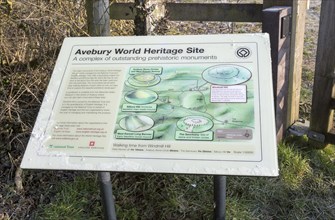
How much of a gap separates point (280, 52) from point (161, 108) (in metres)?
1.36

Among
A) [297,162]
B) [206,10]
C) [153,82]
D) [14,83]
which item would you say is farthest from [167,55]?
[14,83]

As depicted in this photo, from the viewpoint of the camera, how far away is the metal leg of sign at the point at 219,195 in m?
2.32

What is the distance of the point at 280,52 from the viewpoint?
3.09m

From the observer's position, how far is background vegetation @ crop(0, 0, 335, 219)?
3.03 meters

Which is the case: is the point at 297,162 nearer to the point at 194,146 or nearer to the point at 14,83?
the point at 194,146

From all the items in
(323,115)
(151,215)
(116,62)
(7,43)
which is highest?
(116,62)

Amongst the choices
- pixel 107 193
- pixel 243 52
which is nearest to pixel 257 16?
pixel 243 52

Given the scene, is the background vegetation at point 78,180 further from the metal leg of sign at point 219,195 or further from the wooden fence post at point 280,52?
the metal leg of sign at point 219,195

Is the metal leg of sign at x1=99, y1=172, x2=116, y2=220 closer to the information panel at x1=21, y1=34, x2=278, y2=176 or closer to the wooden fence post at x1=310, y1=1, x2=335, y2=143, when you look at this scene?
the information panel at x1=21, y1=34, x2=278, y2=176

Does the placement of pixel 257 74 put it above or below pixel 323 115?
above

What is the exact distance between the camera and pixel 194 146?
→ 1.95 m

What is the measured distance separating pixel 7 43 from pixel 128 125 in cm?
221

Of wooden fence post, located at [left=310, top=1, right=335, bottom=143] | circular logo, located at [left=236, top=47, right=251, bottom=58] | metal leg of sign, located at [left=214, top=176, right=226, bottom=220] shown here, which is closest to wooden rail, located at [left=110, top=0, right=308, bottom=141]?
wooden fence post, located at [left=310, top=1, right=335, bottom=143]

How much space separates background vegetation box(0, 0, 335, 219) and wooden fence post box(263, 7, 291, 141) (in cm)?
33
